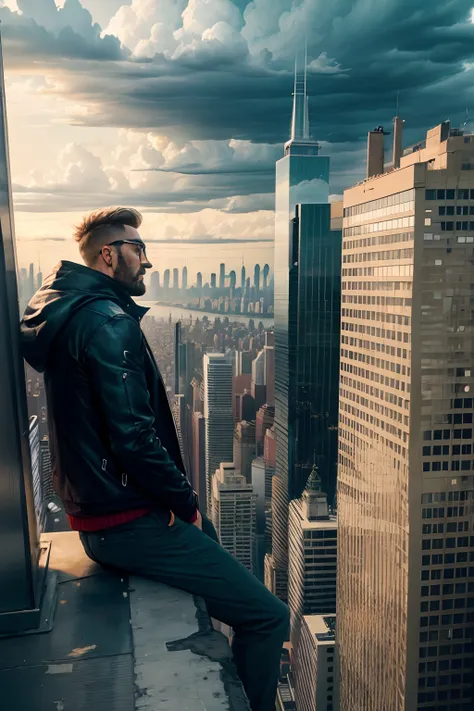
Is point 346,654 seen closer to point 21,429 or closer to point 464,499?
point 464,499

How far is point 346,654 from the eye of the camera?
28.2ft

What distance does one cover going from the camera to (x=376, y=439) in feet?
26.3


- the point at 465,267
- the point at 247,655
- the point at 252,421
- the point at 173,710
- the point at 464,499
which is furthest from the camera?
the point at 252,421

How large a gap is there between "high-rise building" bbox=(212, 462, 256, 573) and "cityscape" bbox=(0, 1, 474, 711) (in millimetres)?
35

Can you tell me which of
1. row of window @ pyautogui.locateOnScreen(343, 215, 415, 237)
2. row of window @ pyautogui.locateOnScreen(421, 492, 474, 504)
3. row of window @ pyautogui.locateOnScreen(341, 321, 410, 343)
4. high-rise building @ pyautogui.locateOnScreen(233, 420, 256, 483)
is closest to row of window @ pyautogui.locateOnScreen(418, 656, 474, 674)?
row of window @ pyautogui.locateOnScreen(421, 492, 474, 504)

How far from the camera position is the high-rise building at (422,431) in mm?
6453

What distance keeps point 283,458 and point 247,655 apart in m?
11.1

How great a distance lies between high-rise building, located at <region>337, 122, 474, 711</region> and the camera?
6453 mm

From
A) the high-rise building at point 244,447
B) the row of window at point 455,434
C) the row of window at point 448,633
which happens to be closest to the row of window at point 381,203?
the row of window at point 455,434

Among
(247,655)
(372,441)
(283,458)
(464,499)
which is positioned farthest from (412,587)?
(247,655)

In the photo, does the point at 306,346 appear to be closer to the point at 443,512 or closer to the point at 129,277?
the point at 443,512

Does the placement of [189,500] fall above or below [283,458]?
above

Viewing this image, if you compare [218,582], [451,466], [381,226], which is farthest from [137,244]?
[381,226]

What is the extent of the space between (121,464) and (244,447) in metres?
8.47
